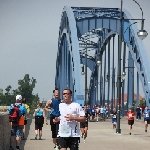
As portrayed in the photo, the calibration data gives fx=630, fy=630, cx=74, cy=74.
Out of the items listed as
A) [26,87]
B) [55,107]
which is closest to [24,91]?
[26,87]

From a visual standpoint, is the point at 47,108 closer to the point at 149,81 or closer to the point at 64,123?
the point at 64,123

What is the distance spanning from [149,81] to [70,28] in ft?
30.4

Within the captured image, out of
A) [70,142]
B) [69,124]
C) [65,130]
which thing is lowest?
[70,142]

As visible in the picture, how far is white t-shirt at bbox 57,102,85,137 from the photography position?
10.7m

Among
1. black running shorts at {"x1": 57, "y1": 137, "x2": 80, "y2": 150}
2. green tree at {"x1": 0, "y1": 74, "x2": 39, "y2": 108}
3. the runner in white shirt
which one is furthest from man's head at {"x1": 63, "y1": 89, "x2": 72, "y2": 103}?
green tree at {"x1": 0, "y1": 74, "x2": 39, "y2": 108}

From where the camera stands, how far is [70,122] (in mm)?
10742

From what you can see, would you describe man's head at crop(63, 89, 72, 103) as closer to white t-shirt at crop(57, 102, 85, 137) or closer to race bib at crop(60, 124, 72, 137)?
white t-shirt at crop(57, 102, 85, 137)

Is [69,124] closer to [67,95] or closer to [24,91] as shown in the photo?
[67,95]

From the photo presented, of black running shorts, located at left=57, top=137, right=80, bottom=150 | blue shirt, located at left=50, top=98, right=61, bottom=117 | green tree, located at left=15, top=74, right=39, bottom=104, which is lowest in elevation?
black running shorts, located at left=57, top=137, right=80, bottom=150

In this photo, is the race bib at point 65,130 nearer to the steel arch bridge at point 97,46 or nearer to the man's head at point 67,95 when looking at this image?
the man's head at point 67,95

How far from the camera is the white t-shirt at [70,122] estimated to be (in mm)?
10695

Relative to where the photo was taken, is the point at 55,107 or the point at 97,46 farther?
the point at 97,46

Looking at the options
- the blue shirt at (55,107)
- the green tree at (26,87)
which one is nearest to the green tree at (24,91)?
the green tree at (26,87)

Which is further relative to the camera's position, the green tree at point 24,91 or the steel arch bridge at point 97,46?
the green tree at point 24,91
